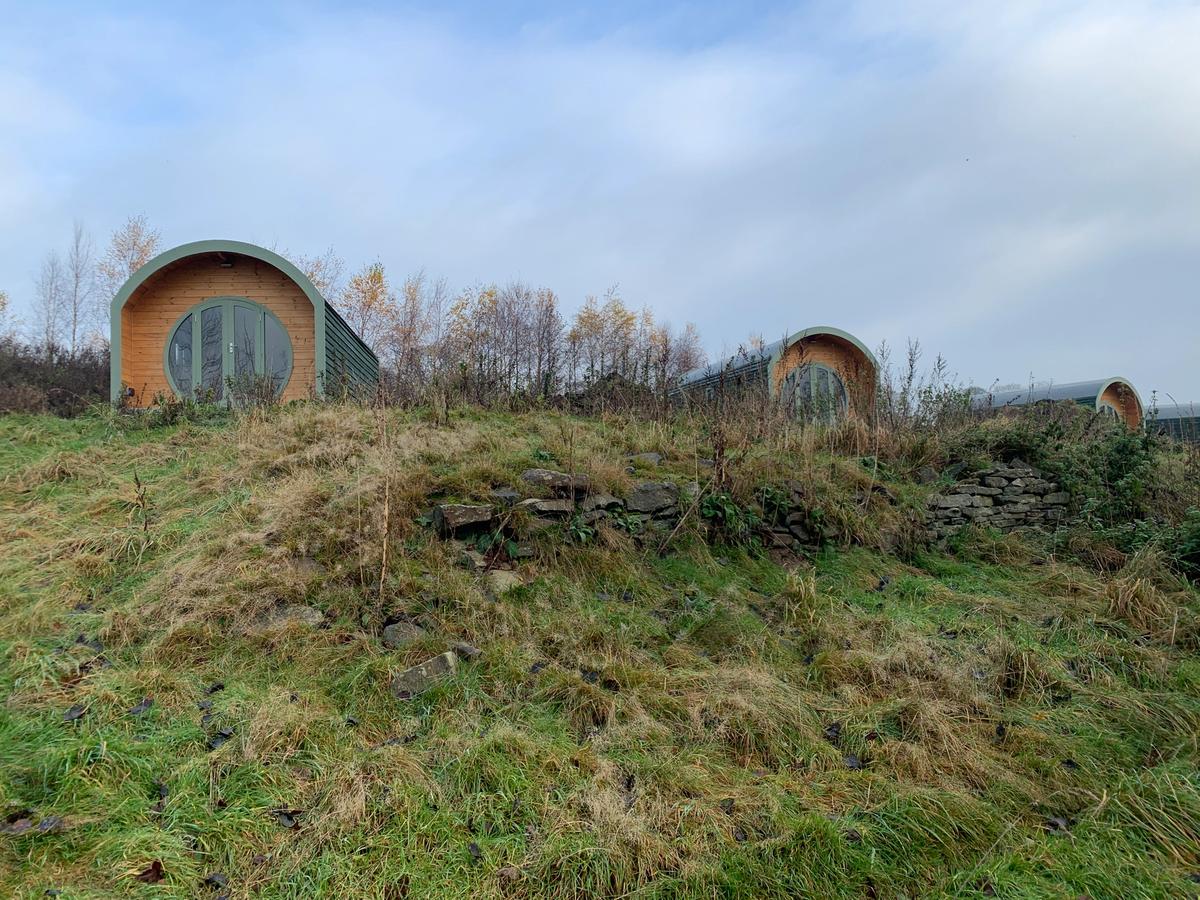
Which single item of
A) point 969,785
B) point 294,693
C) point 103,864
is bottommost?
point 969,785

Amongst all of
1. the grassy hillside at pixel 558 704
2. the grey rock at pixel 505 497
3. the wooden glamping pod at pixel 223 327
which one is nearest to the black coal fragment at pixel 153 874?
the grassy hillside at pixel 558 704

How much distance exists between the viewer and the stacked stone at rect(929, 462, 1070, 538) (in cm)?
677

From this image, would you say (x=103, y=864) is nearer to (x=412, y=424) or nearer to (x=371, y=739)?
(x=371, y=739)

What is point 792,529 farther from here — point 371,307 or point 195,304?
point 371,307

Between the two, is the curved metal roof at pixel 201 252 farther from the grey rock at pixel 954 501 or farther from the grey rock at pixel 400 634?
the grey rock at pixel 954 501

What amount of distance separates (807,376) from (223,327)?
11.8 m

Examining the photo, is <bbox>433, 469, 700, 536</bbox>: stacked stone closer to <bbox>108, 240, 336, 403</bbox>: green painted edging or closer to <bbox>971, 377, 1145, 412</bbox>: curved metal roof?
<bbox>108, 240, 336, 403</bbox>: green painted edging

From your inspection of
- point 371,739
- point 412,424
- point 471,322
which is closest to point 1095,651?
point 371,739

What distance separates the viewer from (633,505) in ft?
18.5

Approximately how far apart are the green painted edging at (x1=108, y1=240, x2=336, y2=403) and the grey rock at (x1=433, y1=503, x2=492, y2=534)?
6.35 meters

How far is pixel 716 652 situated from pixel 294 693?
2.57 metres

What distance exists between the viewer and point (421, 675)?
11.5 feet

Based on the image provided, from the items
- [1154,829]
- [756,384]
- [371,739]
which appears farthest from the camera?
[756,384]

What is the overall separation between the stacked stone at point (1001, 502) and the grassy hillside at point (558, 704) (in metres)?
0.64
